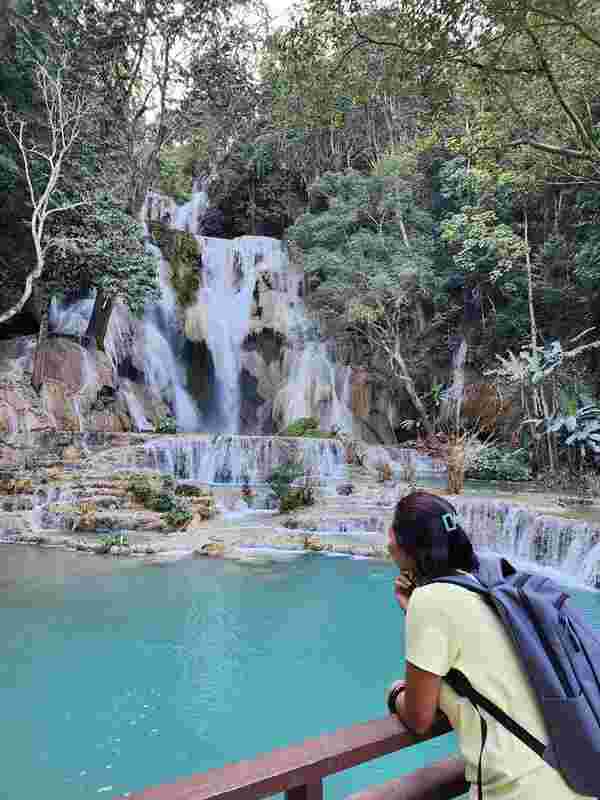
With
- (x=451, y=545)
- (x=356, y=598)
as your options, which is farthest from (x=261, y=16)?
(x=451, y=545)

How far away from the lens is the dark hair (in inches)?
46.9

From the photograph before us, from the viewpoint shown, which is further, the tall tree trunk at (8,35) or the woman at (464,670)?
the tall tree trunk at (8,35)

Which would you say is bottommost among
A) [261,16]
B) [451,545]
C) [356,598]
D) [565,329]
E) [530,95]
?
[356,598]

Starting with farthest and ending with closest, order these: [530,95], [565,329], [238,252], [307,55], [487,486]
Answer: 1. [238,252]
2. [565,329]
3. [487,486]
4. [530,95]
5. [307,55]

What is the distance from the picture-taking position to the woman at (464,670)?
1011mm

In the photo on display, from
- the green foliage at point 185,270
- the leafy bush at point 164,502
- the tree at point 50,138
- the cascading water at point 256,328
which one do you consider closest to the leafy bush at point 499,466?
the cascading water at point 256,328

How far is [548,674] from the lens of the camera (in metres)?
0.98

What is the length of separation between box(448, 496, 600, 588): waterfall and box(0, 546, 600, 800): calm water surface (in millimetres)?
736

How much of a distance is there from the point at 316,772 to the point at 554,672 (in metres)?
0.45

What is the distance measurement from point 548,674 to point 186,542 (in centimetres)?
735

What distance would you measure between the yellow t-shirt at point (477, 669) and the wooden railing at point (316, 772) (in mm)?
78

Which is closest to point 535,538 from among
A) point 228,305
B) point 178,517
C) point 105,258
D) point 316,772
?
point 178,517

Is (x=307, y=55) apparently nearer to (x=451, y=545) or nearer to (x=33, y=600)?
(x=451, y=545)

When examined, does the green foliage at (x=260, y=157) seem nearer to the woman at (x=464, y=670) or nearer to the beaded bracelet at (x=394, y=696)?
the woman at (x=464, y=670)
